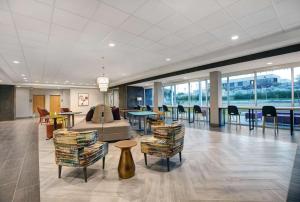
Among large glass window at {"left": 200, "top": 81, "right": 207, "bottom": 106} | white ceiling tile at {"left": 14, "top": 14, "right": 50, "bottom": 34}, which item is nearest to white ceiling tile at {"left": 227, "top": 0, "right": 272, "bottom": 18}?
white ceiling tile at {"left": 14, "top": 14, "right": 50, "bottom": 34}

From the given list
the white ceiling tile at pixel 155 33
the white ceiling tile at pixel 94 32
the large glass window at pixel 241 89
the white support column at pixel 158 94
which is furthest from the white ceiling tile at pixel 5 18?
the large glass window at pixel 241 89

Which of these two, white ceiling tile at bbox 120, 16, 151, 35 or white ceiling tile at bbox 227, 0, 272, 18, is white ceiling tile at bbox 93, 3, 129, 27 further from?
white ceiling tile at bbox 227, 0, 272, 18

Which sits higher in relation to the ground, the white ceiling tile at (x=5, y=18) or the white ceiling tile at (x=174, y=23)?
the white ceiling tile at (x=174, y=23)

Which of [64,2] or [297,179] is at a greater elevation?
[64,2]

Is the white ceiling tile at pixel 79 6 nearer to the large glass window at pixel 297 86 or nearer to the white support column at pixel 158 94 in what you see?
the large glass window at pixel 297 86

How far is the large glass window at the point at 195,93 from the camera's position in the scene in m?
9.41

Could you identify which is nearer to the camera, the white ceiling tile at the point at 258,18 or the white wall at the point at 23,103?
the white ceiling tile at the point at 258,18

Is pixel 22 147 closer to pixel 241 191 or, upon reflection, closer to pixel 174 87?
pixel 241 191

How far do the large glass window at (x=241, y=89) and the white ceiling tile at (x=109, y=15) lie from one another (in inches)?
264

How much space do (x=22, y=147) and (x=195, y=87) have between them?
8.59 metres

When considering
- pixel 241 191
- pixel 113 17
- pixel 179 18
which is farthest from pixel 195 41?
pixel 241 191

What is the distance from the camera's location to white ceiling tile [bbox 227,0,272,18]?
8.04ft

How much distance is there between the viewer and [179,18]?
9.42 feet

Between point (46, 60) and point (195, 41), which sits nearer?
point (195, 41)
